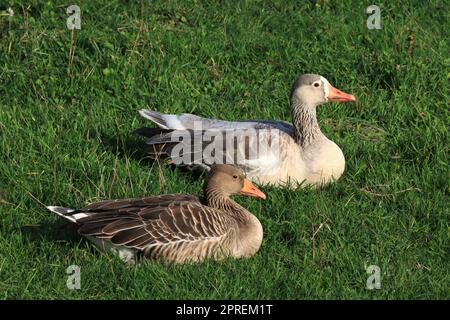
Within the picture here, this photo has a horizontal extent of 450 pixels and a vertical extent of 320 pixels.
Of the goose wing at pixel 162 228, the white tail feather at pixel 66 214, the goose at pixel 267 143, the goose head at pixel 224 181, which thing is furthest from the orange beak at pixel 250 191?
the white tail feather at pixel 66 214

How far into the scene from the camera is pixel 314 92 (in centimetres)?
917

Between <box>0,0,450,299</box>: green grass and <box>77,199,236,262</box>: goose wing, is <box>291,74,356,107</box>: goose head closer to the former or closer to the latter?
<box>0,0,450,299</box>: green grass

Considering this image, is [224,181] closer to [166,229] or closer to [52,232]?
[166,229]

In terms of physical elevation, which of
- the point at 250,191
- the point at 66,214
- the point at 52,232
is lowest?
the point at 52,232

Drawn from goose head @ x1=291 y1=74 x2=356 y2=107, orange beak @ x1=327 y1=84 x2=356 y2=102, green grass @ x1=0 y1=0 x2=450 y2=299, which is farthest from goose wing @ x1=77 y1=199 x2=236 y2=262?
orange beak @ x1=327 y1=84 x2=356 y2=102

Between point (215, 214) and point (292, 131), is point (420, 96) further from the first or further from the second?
point (215, 214)

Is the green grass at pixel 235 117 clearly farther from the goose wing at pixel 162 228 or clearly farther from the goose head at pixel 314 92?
the goose head at pixel 314 92

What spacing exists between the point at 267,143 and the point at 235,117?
96 centimetres

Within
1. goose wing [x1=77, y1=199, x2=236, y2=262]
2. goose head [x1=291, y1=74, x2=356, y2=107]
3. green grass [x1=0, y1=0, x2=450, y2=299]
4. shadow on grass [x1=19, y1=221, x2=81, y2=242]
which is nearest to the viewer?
green grass [x1=0, y1=0, x2=450, y2=299]

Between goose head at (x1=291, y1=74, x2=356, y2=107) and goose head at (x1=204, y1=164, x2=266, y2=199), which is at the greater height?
goose head at (x1=291, y1=74, x2=356, y2=107)

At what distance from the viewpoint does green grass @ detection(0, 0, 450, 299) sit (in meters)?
7.12

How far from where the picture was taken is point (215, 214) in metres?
7.56

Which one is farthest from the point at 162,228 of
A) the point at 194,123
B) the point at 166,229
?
the point at 194,123

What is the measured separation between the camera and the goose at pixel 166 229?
7.30m
